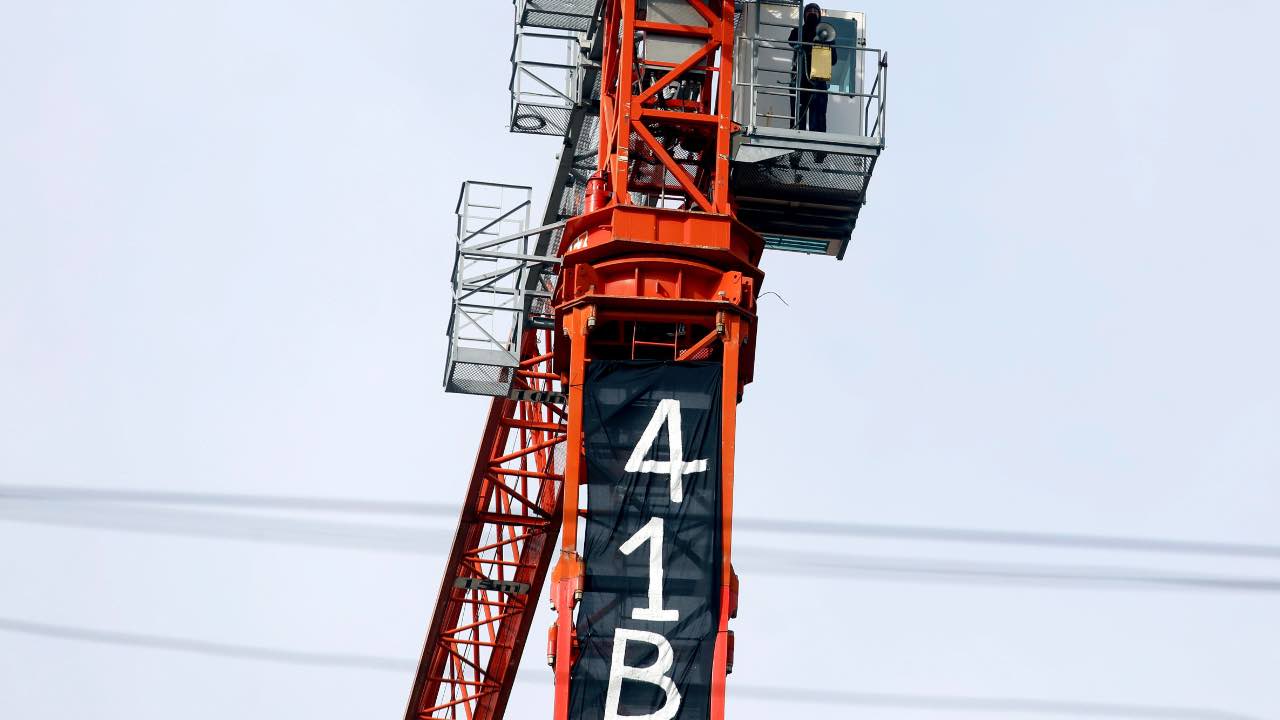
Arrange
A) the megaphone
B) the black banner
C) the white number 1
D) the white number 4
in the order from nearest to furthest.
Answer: the black banner
the white number 1
the white number 4
the megaphone

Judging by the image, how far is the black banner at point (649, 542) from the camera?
4362 cm

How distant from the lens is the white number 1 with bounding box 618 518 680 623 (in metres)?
44.2

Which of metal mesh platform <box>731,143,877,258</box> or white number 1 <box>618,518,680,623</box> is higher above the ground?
metal mesh platform <box>731,143,877,258</box>

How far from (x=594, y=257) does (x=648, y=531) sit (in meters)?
5.10

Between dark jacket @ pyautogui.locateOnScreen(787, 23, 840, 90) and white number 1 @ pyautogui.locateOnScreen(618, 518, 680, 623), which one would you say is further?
dark jacket @ pyautogui.locateOnScreen(787, 23, 840, 90)

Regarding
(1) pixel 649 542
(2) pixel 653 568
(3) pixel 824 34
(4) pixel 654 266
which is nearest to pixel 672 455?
(1) pixel 649 542

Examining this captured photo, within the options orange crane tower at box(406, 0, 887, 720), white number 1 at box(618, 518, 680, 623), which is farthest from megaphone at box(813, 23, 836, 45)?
white number 1 at box(618, 518, 680, 623)

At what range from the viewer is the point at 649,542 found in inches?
1759

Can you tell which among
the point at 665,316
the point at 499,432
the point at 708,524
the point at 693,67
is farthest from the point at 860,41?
the point at 499,432

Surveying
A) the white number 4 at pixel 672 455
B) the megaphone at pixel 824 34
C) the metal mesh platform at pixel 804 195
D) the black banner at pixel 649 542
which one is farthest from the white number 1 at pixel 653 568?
the megaphone at pixel 824 34

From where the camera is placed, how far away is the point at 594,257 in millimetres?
46250

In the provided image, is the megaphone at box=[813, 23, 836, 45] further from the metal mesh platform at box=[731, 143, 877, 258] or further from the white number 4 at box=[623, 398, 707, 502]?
the white number 4 at box=[623, 398, 707, 502]

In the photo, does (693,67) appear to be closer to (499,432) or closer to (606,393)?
(606,393)

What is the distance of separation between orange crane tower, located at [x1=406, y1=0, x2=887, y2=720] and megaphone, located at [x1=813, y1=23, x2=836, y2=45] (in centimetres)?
4
